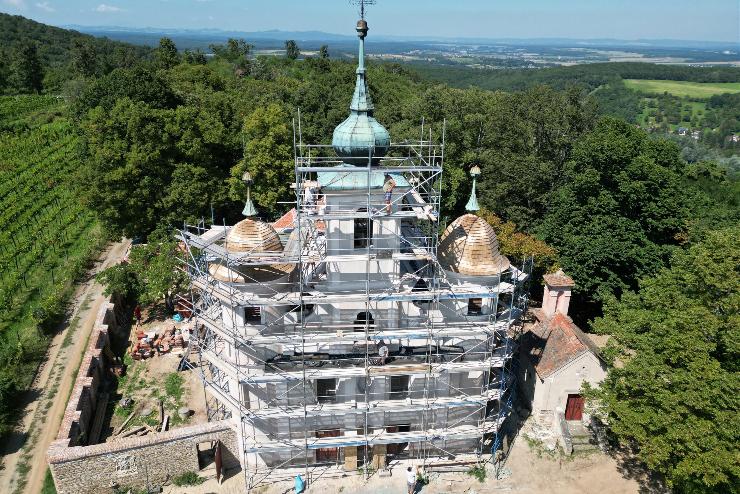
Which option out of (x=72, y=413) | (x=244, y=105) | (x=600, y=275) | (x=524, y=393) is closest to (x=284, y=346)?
(x=72, y=413)

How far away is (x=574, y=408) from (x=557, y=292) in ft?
23.0

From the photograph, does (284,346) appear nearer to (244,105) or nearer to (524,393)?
(524,393)

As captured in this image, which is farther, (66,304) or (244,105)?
(244,105)

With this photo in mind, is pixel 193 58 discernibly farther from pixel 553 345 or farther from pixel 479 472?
pixel 479 472

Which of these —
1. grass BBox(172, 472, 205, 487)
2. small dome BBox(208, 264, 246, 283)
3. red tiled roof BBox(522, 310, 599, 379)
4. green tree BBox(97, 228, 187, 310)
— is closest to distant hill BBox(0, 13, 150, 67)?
green tree BBox(97, 228, 187, 310)

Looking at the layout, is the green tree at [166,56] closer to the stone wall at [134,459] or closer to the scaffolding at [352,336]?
the scaffolding at [352,336]

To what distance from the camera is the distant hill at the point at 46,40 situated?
13825 cm

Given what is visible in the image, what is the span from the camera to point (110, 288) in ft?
107

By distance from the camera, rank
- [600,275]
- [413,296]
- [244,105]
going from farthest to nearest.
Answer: [244,105] < [600,275] < [413,296]

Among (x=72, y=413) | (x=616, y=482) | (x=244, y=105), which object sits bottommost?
(x=616, y=482)

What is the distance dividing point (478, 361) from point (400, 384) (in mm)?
3499

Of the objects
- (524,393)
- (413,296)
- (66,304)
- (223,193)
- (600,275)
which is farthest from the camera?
(223,193)

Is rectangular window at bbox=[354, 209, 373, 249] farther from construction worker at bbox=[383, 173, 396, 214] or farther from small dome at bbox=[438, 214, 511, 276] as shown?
small dome at bbox=[438, 214, 511, 276]

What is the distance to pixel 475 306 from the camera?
22.2 metres
